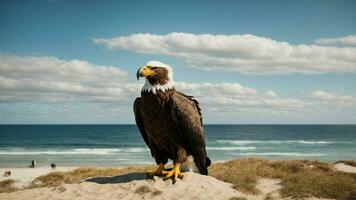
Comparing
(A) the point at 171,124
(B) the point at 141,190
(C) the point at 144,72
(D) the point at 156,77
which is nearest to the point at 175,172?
(B) the point at 141,190

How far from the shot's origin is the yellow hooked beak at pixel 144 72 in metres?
9.17

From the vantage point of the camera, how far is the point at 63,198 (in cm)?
1048

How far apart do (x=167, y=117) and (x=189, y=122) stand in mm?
582

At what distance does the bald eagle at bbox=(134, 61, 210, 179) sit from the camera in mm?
9469

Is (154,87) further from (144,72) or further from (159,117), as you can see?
(159,117)

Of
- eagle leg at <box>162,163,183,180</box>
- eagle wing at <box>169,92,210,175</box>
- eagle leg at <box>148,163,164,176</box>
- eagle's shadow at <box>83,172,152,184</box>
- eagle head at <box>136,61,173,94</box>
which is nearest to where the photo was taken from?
eagle head at <box>136,61,173,94</box>

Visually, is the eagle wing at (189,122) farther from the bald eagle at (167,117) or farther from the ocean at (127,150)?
the ocean at (127,150)

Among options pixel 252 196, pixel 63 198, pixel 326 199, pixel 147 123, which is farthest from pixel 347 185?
pixel 63 198

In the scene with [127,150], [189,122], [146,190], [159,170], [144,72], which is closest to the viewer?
[144,72]

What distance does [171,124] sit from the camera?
966 cm

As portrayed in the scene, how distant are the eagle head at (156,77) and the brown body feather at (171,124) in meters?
0.12

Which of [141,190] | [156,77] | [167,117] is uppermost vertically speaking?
[156,77]

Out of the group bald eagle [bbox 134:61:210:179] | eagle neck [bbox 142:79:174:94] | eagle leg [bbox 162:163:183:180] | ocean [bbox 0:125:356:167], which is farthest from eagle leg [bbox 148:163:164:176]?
ocean [bbox 0:125:356:167]

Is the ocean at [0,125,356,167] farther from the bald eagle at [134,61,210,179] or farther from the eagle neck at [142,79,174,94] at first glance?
the eagle neck at [142,79,174,94]
